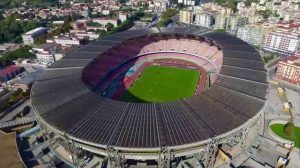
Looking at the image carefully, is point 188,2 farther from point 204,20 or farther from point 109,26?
point 109,26

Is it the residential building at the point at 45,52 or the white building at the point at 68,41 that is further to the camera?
the white building at the point at 68,41

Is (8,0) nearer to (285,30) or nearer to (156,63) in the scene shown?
(156,63)

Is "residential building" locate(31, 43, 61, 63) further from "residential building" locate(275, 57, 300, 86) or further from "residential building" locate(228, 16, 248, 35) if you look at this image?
"residential building" locate(228, 16, 248, 35)

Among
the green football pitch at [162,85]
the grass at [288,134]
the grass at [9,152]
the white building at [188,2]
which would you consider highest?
the white building at [188,2]

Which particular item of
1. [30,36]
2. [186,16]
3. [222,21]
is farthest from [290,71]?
[30,36]

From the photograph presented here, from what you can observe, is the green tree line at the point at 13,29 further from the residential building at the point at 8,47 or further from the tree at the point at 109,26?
the tree at the point at 109,26

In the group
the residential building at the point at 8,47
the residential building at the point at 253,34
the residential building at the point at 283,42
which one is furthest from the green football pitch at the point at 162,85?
the residential building at the point at 8,47

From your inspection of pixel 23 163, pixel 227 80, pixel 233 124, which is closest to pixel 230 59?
pixel 227 80
